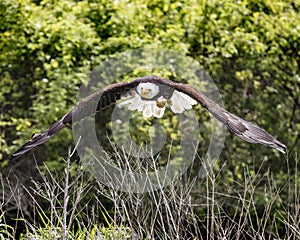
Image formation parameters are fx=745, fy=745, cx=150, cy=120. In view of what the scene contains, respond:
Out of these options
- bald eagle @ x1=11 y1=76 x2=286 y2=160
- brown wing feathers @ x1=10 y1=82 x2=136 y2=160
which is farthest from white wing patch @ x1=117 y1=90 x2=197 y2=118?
brown wing feathers @ x1=10 y1=82 x2=136 y2=160

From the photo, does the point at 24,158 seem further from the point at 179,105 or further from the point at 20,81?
the point at 179,105

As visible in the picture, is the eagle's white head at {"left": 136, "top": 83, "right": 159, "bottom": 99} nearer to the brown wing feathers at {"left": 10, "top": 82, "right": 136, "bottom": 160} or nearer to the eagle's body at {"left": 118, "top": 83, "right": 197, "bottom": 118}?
the eagle's body at {"left": 118, "top": 83, "right": 197, "bottom": 118}

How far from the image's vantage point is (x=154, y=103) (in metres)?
4.57

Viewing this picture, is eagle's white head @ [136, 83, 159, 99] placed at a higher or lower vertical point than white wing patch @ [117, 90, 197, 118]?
higher

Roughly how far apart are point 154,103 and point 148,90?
194 millimetres

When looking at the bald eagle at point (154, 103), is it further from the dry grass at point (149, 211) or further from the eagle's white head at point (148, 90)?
the dry grass at point (149, 211)

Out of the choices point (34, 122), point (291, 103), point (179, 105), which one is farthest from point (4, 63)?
point (291, 103)

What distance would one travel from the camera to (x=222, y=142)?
248 inches

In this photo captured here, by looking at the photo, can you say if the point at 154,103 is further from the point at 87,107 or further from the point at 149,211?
the point at 149,211

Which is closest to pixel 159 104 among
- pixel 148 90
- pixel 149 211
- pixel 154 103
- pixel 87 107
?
pixel 154 103

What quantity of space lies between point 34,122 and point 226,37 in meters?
1.71

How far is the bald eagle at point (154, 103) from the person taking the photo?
365 cm

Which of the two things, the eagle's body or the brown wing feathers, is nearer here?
the brown wing feathers

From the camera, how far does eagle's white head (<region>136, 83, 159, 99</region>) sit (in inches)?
172
